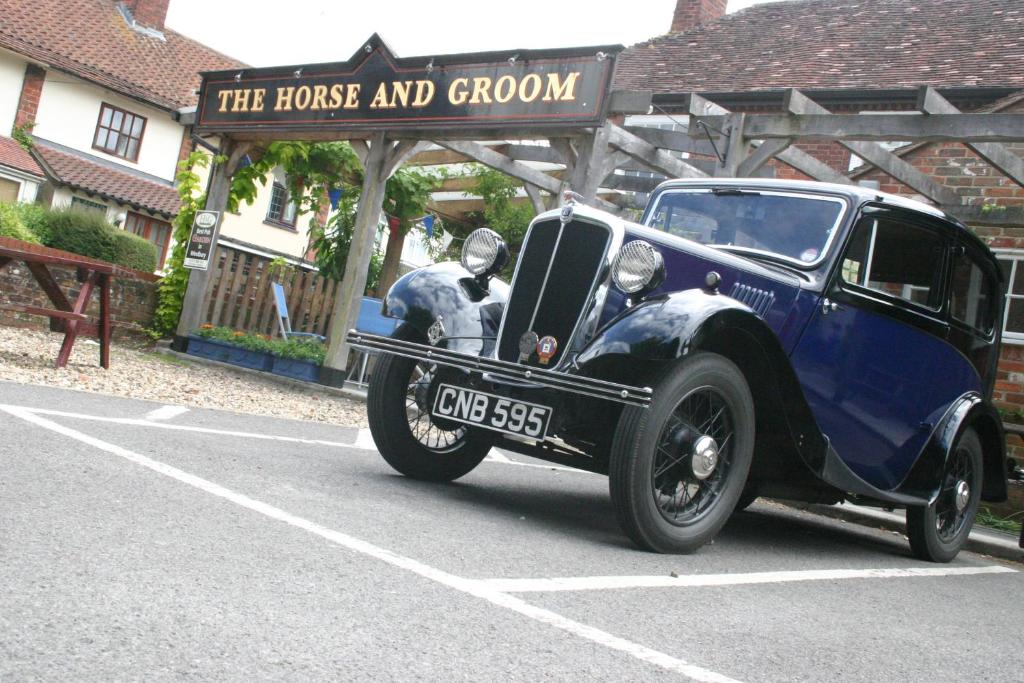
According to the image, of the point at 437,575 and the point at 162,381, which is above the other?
the point at 437,575

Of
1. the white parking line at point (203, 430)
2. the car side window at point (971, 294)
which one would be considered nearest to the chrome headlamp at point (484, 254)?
the white parking line at point (203, 430)

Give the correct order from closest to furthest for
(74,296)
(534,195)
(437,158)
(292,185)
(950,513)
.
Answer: (950,513) → (534,195) → (74,296) → (437,158) → (292,185)

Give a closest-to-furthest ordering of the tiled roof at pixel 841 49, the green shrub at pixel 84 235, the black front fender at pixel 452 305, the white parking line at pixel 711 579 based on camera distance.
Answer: the white parking line at pixel 711 579, the black front fender at pixel 452 305, the tiled roof at pixel 841 49, the green shrub at pixel 84 235

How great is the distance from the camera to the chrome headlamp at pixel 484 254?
5.71 meters

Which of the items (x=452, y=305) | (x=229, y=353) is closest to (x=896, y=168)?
(x=452, y=305)

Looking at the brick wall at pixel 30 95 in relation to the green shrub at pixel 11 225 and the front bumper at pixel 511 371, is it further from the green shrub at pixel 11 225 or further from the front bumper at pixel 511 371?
the front bumper at pixel 511 371

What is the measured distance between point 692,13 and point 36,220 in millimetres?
14349

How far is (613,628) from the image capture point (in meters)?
3.17

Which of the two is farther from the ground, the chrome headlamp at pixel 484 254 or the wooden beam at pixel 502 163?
the wooden beam at pixel 502 163

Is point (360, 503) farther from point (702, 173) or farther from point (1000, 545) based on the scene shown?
point (702, 173)

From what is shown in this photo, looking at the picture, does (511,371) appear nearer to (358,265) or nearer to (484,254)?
(484,254)

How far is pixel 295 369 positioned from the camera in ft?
39.7

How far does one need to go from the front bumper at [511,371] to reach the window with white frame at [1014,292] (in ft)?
26.1

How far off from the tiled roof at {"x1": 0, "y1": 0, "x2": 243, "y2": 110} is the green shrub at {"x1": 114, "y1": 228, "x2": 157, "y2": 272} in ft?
20.1
